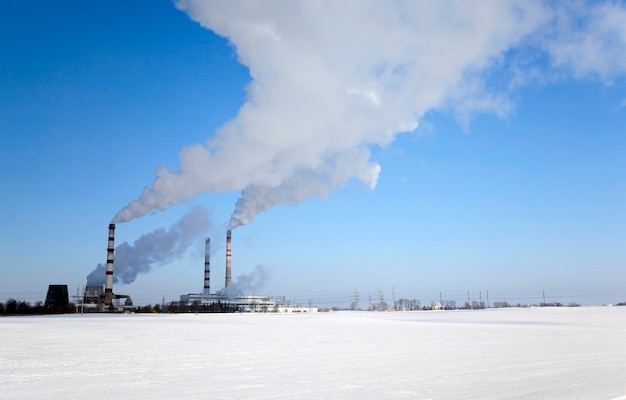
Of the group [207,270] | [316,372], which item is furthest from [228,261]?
[316,372]

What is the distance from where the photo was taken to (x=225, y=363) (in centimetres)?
1436

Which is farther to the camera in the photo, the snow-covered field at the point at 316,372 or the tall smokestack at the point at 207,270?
the tall smokestack at the point at 207,270

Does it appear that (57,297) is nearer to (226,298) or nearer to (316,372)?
(226,298)

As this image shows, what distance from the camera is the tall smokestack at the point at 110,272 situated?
107 meters

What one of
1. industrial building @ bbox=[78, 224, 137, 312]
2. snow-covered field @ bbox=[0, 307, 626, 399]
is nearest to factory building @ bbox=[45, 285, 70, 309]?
industrial building @ bbox=[78, 224, 137, 312]

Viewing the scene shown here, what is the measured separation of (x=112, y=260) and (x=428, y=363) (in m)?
106

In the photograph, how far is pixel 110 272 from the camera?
354ft

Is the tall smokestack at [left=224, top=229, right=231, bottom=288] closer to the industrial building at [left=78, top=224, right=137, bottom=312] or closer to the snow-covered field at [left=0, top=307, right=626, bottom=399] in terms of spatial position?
the industrial building at [left=78, top=224, right=137, bottom=312]

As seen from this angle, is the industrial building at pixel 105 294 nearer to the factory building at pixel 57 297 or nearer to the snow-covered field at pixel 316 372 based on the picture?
the factory building at pixel 57 297

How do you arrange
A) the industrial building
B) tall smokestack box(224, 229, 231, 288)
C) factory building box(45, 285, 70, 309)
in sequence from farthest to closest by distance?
1. tall smokestack box(224, 229, 231, 288)
2. factory building box(45, 285, 70, 309)
3. the industrial building

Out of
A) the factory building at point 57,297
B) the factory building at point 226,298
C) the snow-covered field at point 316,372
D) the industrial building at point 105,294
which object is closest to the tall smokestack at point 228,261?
the factory building at point 226,298

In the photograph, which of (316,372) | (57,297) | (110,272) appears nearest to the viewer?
(316,372)

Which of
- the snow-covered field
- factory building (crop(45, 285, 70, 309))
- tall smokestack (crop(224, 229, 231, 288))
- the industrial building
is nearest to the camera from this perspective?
the snow-covered field

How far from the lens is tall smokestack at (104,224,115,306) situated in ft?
350
